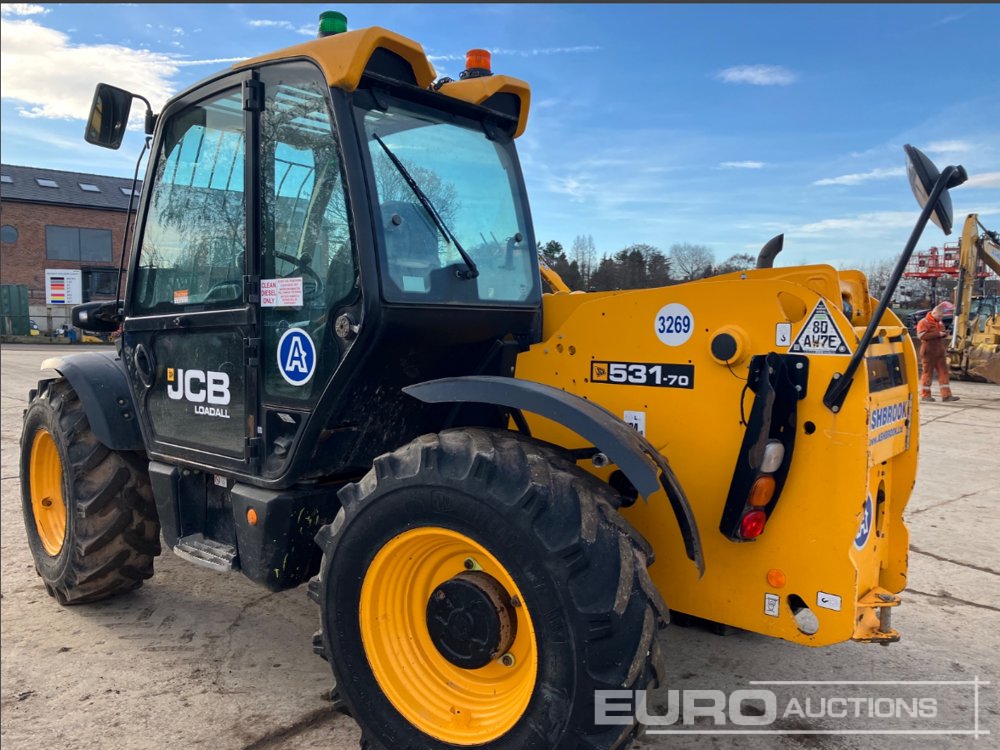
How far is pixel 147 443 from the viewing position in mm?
3607

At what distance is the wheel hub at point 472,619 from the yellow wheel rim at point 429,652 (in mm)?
41

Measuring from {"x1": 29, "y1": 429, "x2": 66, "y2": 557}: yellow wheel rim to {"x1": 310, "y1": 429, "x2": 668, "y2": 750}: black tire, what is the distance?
2.67m

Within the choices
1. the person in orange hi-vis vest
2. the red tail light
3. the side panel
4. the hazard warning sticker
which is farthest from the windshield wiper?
the person in orange hi-vis vest

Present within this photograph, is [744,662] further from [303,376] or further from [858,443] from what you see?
[303,376]

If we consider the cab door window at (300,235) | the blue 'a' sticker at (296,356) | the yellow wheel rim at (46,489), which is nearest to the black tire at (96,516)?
the yellow wheel rim at (46,489)

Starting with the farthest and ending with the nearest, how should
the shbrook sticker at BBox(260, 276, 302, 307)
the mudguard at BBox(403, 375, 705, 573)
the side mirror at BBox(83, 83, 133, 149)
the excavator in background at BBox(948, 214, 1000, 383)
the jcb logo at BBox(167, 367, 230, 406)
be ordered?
1. the excavator in background at BBox(948, 214, 1000, 383)
2. the side mirror at BBox(83, 83, 133, 149)
3. the jcb logo at BBox(167, 367, 230, 406)
4. the shbrook sticker at BBox(260, 276, 302, 307)
5. the mudguard at BBox(403, 375, 705, 573)

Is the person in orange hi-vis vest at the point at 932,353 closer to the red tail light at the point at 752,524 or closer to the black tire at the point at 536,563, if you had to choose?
the red tail light at the point at 752,524

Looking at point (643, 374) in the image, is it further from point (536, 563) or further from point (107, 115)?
point (107, 115)

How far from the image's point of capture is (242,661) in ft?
10.9

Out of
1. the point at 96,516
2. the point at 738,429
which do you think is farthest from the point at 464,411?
the point at 96,516

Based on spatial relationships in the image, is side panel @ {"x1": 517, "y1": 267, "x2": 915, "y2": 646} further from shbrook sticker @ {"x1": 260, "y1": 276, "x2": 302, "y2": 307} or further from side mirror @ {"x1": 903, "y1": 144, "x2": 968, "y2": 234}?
shbrook sticker @ {"x1": 260, "y1": 276, "x2": 302, "y2": 307}

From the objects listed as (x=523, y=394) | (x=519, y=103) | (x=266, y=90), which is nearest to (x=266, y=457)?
(x=523, y=394)

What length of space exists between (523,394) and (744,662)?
1.93 m

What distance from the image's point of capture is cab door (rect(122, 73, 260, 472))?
3.03 meters
